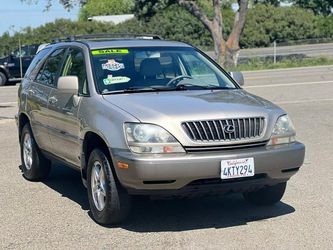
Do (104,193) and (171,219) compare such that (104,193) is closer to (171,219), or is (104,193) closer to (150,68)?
(171,219)

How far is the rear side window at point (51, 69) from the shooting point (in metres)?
7.61

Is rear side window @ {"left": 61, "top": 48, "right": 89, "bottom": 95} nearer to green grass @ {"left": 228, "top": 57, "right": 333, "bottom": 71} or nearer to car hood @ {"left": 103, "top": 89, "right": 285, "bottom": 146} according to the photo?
Answer: car hood @ {"left": 103, "top": 89, "right": 285, "bottom": 146}

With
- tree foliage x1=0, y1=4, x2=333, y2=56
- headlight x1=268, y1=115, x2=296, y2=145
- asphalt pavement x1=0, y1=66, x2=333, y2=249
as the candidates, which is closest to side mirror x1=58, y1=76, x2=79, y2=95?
asphalt pavement x1=0, y1=66, x2=333, y2=249

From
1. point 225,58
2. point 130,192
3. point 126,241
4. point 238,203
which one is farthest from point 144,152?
point 225,58

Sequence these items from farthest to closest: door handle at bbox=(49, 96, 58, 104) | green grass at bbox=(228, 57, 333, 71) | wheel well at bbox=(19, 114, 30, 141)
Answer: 1. green grass at bbox=(228, 57, 333, 71)
2. wheel well at bbox=(19, 114, 30, 141)
3. door handle at bbox=(49, 96, 58, 104)

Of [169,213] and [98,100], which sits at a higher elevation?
[98,100]

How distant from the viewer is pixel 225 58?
3497 cm

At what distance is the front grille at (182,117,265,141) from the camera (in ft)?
18.4

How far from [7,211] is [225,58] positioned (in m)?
29.0

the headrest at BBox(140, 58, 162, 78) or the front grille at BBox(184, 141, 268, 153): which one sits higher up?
the headrest at BBox(140, 58, 162, 78)

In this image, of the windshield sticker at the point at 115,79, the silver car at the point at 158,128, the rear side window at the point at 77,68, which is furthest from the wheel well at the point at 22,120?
the windshield sticker at the point at 115,79

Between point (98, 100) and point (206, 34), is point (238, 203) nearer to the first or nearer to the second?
point (98, 100)

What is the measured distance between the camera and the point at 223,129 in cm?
568

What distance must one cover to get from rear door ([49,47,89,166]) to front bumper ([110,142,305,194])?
1.06 m
